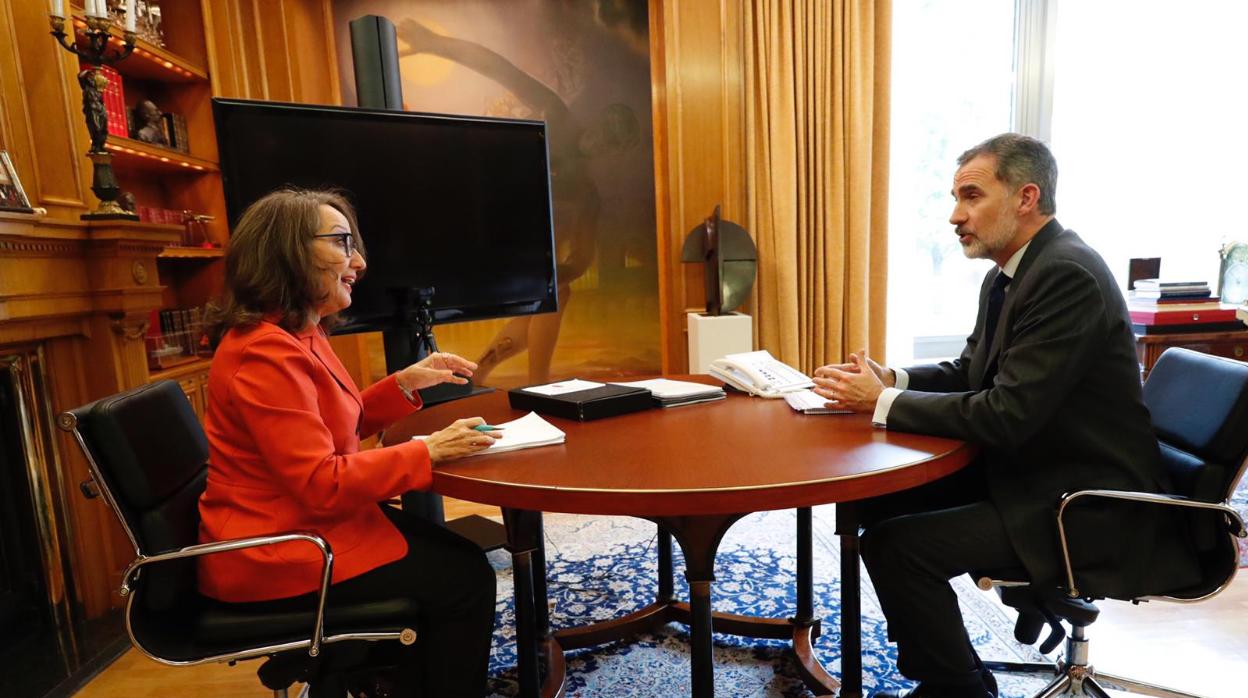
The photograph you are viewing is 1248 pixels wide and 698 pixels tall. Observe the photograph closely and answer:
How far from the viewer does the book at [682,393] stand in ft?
5.74

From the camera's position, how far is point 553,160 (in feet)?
12.5

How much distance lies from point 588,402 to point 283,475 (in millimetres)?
662

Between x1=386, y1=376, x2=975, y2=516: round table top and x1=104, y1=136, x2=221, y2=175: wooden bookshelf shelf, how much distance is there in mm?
2180

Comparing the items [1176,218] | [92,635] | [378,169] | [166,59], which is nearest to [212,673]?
[92,635]

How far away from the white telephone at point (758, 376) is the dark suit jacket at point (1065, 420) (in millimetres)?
428

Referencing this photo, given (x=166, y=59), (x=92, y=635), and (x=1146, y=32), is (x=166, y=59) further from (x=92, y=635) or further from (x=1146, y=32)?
(x=1146, y=32)

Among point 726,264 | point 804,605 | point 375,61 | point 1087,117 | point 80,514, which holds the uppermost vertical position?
point 375,61

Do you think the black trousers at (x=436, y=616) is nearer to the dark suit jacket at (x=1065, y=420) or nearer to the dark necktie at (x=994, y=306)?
the dark suit jacket at (x=1065, y=420)

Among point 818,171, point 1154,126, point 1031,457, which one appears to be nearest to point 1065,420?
point 1031,457

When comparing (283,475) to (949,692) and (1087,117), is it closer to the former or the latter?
(949,692)

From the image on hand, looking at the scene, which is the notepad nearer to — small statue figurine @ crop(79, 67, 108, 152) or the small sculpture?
small statue figurine @ crop(79, 67, 108, 152)

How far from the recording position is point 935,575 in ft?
4.58

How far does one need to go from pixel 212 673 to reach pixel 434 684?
1.14 m

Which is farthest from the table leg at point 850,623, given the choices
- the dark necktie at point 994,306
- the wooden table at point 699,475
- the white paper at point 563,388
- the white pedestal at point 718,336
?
the white pedestal at point 718,336
